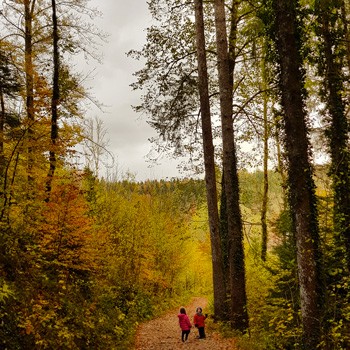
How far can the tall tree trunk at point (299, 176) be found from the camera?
21.7 ft

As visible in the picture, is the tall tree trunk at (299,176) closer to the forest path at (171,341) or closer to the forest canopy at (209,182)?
the forest canopy at (209,182)

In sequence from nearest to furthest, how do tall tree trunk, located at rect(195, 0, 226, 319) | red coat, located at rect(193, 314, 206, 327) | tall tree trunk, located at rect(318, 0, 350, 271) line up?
tall tree trunk, located at rect(318, 0, 350, 271) → red coat, located at rect(193, 314, 206, 327) → tall tree trunk, located at rect(195, 0, 226, 319)

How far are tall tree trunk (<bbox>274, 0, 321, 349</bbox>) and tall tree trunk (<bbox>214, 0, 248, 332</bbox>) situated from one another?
4.85 m

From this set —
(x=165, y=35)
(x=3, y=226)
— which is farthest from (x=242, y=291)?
(x=165, y=35)

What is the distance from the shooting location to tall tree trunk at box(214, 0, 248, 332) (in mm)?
11469

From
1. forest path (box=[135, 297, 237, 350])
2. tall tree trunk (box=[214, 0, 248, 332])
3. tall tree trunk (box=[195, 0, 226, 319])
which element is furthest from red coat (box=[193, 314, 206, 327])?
tall tree trunk (box=[214, 0, 248, 332])

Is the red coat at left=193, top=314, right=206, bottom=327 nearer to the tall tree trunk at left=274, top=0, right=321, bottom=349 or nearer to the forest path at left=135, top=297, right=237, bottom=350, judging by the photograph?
the forest path at left=135, top=297, right=237, bottom=350

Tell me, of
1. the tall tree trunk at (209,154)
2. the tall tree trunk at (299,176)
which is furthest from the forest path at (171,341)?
the tall tree trunk at (299,176)

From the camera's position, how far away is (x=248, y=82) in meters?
17.0

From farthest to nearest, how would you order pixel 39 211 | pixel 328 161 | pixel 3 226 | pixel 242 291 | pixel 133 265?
pixel 133 265, pixel 242 291, pixel 328 161, pixel 39 211, pixel 3 226

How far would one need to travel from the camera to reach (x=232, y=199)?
38.8 feet

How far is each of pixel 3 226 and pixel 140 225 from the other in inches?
528

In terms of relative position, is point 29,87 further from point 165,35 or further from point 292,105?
point 292,105

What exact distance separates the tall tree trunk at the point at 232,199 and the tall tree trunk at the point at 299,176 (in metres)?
4.85
